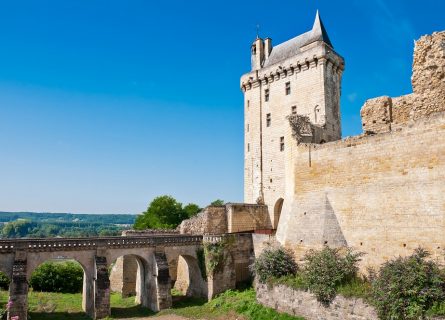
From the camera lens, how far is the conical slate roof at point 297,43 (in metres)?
27.1

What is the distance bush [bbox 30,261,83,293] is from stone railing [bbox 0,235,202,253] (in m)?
10.6

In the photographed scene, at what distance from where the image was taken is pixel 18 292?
17422mm

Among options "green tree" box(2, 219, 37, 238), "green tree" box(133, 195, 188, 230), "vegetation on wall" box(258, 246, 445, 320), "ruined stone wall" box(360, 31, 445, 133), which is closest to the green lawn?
"vegetation on wall" box(258, 246, 445, 320)

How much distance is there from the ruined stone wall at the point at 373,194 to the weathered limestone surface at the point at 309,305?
2.01 metres

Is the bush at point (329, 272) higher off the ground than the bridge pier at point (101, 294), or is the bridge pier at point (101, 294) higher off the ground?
the bush at point (329, 272)

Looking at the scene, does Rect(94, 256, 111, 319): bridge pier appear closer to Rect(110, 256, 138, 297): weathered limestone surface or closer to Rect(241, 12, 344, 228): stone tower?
Rect(110, 256, 138, 297): weathered limestone surface

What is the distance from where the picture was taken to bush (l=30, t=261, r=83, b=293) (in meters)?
28.5

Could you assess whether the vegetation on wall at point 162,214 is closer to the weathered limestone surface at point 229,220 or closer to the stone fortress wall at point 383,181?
the weathered limestone surface at point 229,220

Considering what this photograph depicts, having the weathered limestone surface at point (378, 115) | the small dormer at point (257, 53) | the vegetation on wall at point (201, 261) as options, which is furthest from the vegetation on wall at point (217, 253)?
the small dormer at point (257, 53)

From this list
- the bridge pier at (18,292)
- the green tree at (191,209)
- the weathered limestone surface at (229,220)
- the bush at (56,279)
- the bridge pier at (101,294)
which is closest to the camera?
the bridge pier at (18,292)

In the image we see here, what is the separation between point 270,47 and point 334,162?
15935 millimetres

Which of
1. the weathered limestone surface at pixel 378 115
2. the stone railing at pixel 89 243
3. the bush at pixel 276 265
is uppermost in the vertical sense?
the weathered limestone surface at pixel 378 115

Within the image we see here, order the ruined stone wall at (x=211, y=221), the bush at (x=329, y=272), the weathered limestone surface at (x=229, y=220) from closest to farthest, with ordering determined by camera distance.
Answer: the bush at (x=329, y=272), the ruined stone wall at (x=211, y=221), the weathered limestone surface at (x=229, y=220)

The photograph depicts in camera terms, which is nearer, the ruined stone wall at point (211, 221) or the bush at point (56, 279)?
the ruined stone wall at point (211, 221)
